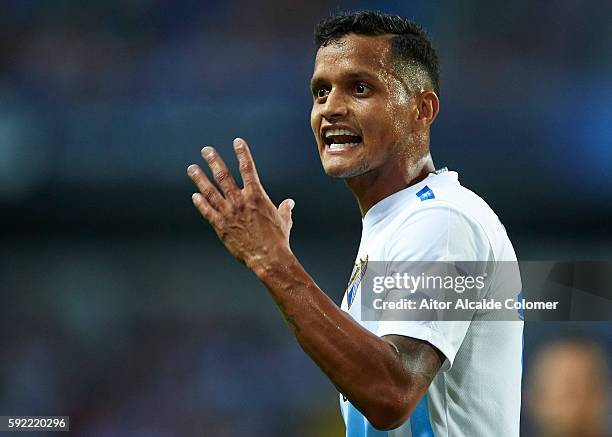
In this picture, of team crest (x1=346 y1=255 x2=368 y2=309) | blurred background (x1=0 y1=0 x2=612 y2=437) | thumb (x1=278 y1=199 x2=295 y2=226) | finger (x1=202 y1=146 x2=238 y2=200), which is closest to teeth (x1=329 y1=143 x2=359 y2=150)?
team crest (x1=346 y1=255 x2=368 y2=309)

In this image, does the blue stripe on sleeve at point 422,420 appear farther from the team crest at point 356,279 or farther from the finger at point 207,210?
the finger at point 207,210

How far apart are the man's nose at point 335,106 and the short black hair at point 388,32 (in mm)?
210

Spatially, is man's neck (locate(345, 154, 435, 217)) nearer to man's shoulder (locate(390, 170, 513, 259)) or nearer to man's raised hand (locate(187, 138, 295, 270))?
man's shoulder (locate(390, 170, 513, 259))

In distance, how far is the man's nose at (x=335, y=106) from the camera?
279 centimetres

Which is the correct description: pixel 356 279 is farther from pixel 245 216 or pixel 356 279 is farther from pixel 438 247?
pixel 245 216

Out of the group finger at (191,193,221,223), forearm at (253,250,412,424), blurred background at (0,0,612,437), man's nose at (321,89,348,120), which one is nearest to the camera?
forearm at (253,250,412,424)

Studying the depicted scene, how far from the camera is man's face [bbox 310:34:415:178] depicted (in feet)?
9.16

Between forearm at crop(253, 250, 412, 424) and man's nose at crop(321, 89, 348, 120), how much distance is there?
0.91m

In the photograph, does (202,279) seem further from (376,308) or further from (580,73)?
(376,308)

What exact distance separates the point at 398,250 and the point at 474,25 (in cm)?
492

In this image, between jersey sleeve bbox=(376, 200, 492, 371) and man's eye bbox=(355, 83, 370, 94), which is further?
man's eye bbox=(355, 83, 370, 94)

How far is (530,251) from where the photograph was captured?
6137 millimetres

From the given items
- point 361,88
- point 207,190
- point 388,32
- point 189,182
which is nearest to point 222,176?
point 207,190

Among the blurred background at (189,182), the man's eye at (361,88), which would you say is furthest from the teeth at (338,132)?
the blurred background at (189,182)
